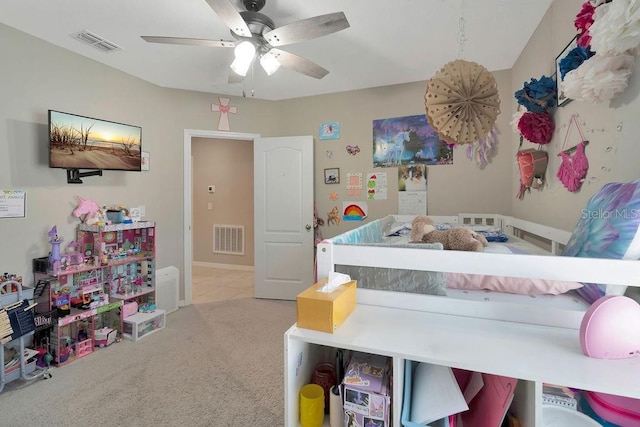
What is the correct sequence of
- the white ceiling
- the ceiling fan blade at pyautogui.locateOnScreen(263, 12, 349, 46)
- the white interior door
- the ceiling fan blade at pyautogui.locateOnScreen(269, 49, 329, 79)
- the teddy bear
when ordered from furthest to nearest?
the white interior door, the ceiling fan blade at pyautogui.locateOnScreen(269, 49, 329, 79), the white ceiling, the ceiling fan blade at pyautogui.locateOnScreen(263, 12, 349, 46), the teddy bear

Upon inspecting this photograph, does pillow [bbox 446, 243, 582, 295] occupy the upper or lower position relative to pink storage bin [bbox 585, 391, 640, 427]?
upper

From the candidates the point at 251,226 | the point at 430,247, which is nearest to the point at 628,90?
the point at 430,247

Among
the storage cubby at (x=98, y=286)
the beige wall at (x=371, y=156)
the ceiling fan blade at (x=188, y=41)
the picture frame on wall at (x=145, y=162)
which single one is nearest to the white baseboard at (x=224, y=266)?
the beige wall at (x=371, y=156)

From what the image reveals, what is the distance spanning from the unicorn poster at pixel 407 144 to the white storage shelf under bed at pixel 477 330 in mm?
2240

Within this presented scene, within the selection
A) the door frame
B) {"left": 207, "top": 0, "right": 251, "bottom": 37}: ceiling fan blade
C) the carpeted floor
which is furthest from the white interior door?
{"left": 207, "top": 0, "right": 251, "bottom": 37}: ceiling fan blade

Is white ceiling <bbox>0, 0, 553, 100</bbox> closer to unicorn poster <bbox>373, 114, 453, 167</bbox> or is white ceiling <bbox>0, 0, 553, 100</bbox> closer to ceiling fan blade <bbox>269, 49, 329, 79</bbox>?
ceiling fan blade <bbox>269, 49, 329, 79</bbox>

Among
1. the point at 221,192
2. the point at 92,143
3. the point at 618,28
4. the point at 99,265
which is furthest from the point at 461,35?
the point at 221,192

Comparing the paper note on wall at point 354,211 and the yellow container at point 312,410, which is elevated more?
the paper note on wall at point 354,211

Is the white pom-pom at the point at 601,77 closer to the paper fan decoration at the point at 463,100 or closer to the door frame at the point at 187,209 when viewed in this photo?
the paper fan decoration at the point at 463,100

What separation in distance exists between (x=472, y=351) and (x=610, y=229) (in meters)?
0.61

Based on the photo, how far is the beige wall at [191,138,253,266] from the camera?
500cm

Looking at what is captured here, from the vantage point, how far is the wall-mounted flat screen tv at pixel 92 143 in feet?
7.25

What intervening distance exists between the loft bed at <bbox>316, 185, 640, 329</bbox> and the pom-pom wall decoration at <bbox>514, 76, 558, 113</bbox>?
3.26 ft

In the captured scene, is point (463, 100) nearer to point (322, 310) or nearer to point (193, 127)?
point (322, 310)
